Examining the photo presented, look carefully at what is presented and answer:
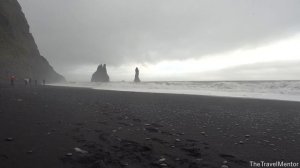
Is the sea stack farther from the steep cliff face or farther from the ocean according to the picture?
the ocean

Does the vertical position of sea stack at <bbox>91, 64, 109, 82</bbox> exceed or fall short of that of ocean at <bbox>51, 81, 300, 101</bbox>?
it exceeds it

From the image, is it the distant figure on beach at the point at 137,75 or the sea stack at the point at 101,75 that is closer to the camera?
the distant figure on beach at the point at 137,75

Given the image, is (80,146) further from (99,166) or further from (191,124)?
(191,124)

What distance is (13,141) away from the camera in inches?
253

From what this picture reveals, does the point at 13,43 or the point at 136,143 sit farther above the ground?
the point at 13,43

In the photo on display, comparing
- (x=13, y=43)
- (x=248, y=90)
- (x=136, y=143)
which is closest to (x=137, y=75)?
(x=13, y=43)

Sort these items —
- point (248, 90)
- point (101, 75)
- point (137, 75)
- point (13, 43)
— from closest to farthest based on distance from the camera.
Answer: point (248, 90) < point (13, 43) < point (137, 75) < point (101, 75)

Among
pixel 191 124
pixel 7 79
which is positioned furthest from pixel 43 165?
pixel 7 79

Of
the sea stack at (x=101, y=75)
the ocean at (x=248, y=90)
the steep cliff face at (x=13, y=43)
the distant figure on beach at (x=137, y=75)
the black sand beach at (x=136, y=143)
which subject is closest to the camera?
the black sand beach at (x=136, y=143)

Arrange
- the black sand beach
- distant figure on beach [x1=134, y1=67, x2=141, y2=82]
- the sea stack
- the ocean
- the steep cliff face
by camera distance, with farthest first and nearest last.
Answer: the sea stack
distant figure on beach [x1=134, y1=67, x2=141, y2=82]
the steep cliff face
the ocean
the black sand beach

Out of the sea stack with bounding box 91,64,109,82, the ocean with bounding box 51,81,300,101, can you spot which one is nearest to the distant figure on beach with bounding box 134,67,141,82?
the sea stack with bounding box 91,64,109,82

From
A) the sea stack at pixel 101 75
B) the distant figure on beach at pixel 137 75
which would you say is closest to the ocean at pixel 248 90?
the distant figure on beach at pixel 137 75

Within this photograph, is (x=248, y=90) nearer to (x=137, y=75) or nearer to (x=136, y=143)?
(x=136, y=143)

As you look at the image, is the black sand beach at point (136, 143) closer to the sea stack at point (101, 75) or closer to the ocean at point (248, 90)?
the ocean at point (248, 90)
